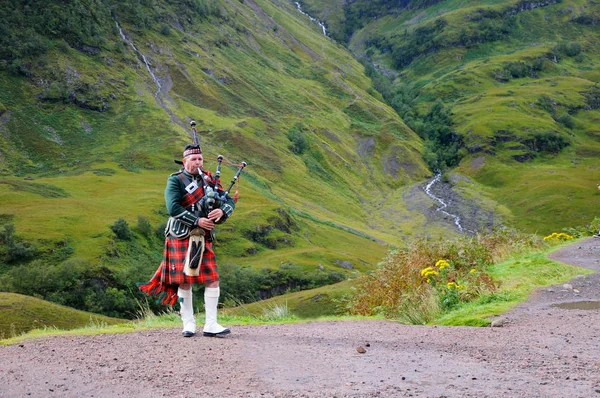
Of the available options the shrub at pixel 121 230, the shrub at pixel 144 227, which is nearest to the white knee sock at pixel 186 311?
the shrub at pixel 121 230

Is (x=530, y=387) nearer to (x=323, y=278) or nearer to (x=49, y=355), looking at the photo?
(x=49, y=355)

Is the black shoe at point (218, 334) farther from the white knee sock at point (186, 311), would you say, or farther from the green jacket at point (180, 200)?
the green jacket at point (180, 200)

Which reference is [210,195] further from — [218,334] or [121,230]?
[121,230]

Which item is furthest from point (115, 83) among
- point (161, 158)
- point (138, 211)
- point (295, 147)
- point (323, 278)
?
point (323, 278)

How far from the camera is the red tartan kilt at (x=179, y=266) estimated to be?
11828 mm

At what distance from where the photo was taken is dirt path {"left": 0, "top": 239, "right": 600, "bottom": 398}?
751 cm

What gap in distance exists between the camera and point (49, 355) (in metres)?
9.72

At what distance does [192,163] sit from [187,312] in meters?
2.90

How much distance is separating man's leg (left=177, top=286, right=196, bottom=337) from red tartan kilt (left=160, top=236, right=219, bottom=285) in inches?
11.0

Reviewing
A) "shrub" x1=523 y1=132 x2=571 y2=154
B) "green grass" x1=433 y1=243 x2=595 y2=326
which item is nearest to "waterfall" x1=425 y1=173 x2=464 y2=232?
"shrub" x1=523 y1=132 x2=571 y2=154

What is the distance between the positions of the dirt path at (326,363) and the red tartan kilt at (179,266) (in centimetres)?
110

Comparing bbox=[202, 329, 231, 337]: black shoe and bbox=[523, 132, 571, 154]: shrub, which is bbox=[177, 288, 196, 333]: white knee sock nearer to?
bbox=[202, 329, 231, 337]: black shoe

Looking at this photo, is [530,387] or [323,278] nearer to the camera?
[530,387]

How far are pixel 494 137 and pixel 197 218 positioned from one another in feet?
645
